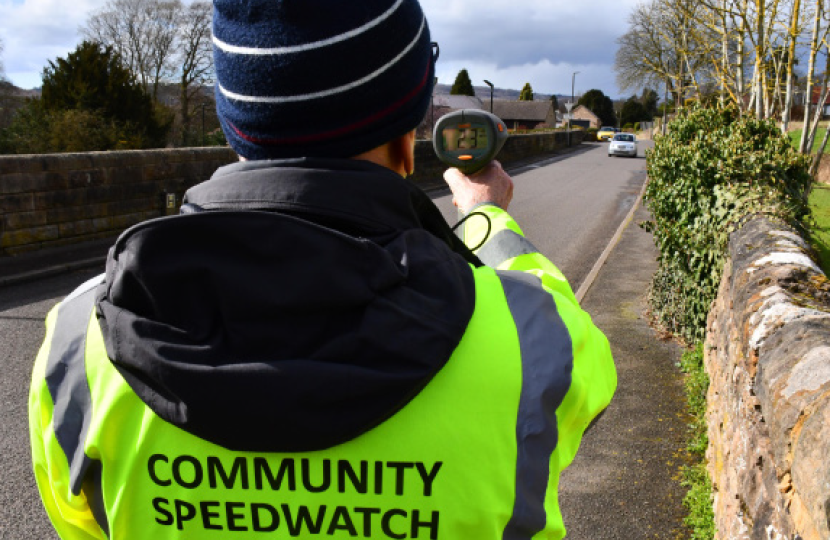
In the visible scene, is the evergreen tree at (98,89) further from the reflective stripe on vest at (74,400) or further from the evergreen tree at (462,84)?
the evergreen tree at (462,84)

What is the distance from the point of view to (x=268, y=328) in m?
0.91

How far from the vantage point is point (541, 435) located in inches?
39.1

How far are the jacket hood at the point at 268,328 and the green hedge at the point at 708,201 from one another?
4.63 m

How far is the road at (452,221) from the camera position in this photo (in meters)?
4.09

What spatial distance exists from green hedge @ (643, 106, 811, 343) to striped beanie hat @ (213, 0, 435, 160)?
4.49 metres

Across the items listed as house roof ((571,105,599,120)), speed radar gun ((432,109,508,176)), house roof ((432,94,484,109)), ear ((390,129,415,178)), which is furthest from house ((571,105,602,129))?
ear ((390,129,415,178))

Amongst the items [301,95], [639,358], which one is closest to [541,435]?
[301,95]

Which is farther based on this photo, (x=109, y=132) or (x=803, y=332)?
(x=109, y=132)

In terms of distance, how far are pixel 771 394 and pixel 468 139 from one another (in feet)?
4.99

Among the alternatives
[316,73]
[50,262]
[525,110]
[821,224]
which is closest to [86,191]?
[50,262]

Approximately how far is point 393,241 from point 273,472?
0.36 meters

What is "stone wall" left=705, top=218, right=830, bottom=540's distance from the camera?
6.28 ft

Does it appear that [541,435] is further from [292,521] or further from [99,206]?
[99,206]

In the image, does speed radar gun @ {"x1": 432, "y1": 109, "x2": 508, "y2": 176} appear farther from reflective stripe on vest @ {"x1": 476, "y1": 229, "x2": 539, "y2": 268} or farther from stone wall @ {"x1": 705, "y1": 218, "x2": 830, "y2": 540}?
stone wall @ {"x1": 705, "y1": 218, "x2": 830, "y2": 540}
